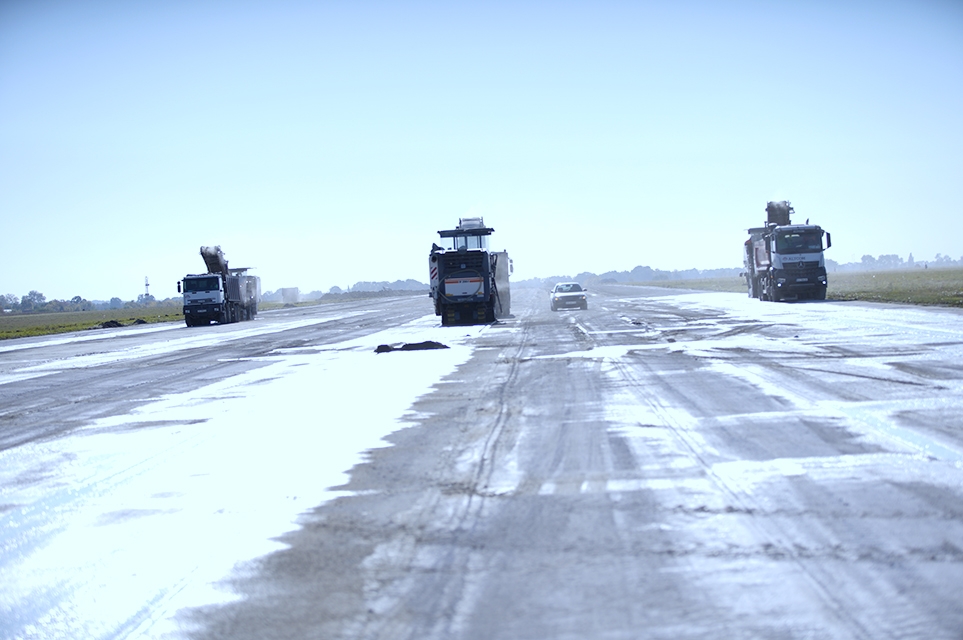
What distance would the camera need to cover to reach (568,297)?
153 ft

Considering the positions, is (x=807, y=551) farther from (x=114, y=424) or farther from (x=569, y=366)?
(x=569, y=366)

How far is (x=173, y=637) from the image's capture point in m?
4.76

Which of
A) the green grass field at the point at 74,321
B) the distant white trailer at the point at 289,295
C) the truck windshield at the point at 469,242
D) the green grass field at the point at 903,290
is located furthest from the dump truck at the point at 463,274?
the distant white trailer at the point at 289,295

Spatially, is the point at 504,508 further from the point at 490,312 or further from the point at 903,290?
the point at 903,290

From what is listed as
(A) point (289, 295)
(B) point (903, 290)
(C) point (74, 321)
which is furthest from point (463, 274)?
(A) point (289, 295)

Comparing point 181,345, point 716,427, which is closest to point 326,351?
point 181,345

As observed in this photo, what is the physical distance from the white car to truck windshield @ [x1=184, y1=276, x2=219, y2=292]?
17930 millimetres

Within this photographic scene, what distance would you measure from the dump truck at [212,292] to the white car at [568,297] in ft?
58.3

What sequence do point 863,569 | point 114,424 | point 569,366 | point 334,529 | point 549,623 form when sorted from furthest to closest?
point 569,366 < point 114,424 < point 334,529 < point 863,569 < point 549,623

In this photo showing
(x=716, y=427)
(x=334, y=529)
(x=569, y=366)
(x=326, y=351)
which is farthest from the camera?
(x=326, y=351)

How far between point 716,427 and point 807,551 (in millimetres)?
Result: 4400

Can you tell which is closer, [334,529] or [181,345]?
[334,529]

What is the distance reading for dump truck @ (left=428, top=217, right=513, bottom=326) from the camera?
34125 millimetres

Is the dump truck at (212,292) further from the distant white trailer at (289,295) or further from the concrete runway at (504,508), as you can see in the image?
the distant white trailer at (289,295)
